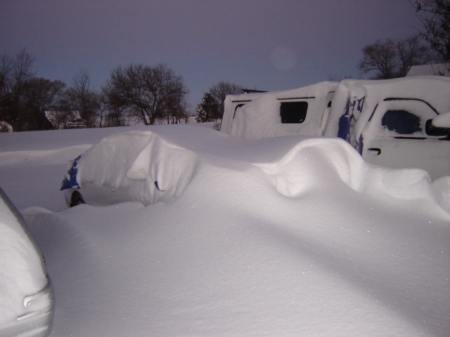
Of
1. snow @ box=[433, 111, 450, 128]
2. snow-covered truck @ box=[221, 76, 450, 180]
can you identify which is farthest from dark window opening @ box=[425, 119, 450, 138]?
snow @ box=[433, 111, 450, 128]

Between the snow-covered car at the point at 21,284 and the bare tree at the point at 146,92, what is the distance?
1501 inches

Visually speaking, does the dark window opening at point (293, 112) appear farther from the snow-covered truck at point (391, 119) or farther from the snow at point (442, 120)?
the snow at point (442, 120)

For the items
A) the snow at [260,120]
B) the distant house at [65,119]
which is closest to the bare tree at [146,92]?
the distant house at [65,119]

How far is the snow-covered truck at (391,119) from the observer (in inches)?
149

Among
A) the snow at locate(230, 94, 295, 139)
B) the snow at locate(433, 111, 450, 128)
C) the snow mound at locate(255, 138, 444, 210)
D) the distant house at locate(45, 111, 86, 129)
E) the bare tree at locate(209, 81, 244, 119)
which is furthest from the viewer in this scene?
the bare tree at locate(209, 81, 244, 119)

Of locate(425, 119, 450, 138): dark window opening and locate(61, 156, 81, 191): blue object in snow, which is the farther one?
locate(61, 156, 81, 191): blue object in snow

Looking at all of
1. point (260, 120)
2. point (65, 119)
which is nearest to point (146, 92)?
point (65, 119)

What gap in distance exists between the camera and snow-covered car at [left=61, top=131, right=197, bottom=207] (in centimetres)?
269

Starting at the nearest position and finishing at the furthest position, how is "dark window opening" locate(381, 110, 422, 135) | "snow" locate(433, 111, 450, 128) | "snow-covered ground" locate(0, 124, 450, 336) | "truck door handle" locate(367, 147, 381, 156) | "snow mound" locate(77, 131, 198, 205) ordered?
"snow-covered ground" locate(0, 124, 450, 336)
"snow mound" locate(77, 131, 198, 205)
"snow" locate(433, 111, 450, 128)
"dark window opening" locate(381, 110, 422, 135)
"truck door handle" locate(367, 147, 381, 156)

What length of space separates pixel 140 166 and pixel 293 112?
3184mm

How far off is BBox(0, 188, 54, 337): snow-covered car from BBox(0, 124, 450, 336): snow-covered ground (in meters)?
0.24

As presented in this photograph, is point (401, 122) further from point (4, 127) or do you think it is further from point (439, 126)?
point (4, 127)

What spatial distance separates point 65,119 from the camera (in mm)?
33562

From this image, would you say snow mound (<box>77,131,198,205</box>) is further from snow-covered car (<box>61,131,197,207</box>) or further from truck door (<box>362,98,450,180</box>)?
truck door (<box>362,98,450,180</box>)
